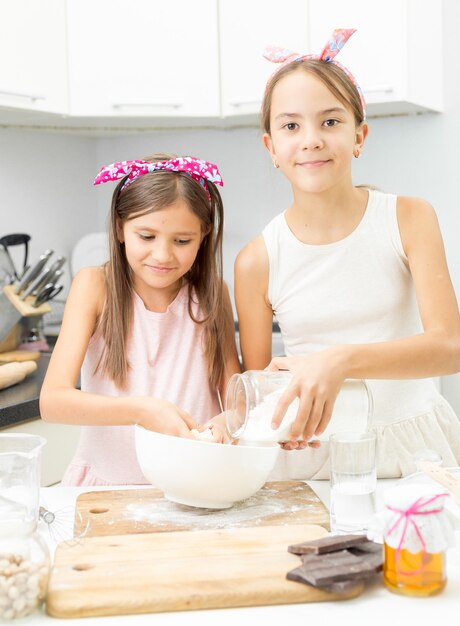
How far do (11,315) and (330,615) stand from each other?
5.30 ft

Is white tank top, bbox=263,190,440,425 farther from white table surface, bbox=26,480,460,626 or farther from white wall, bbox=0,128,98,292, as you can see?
white wall, bbox=0,128,98,292

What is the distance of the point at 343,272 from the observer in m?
1.49

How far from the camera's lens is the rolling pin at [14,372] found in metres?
2.02

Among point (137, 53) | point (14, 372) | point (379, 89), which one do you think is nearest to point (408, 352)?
point (14, 372)

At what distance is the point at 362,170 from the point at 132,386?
1444 mm

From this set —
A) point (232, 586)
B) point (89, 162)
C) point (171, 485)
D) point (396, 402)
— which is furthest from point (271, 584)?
point (89, 162)

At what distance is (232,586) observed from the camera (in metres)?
0.90

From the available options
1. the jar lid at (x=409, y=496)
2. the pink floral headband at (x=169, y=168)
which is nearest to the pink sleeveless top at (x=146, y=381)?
the pink floral headband at (x=169, y=168)

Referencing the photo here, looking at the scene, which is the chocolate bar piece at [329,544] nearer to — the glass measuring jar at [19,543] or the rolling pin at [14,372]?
the glass measuring jar at [19,543]

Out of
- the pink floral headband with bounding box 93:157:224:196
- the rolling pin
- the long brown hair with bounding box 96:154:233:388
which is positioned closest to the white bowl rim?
the long brown hair with bounding box 96:154:233:388

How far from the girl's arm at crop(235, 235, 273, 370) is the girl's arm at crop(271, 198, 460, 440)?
0.25 metres

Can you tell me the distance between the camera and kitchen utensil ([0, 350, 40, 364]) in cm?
223

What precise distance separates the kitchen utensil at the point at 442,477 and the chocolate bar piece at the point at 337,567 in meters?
0.23

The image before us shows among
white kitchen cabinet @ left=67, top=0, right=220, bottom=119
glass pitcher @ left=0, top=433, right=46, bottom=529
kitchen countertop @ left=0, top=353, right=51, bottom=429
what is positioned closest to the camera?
glass pitcher @ left=0, top=433, right=46, bottom=529
